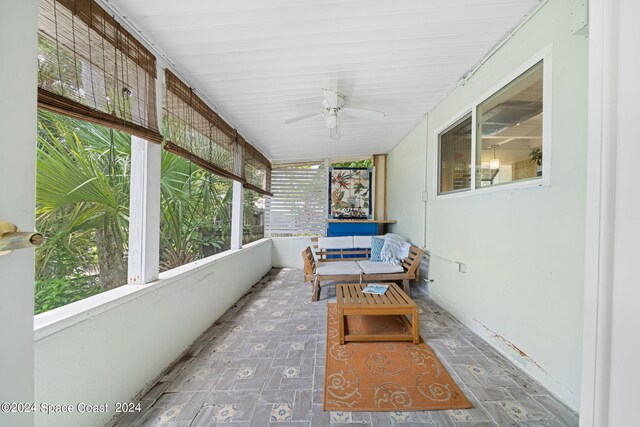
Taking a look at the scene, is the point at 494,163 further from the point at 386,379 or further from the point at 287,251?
the point at 287,251

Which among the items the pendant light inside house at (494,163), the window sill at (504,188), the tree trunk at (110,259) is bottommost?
the tree trunk at (110,259)

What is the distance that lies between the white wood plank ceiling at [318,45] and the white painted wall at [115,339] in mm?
1801

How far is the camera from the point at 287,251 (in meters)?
5.24

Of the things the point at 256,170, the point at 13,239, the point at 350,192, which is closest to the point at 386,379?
the point at 13,239

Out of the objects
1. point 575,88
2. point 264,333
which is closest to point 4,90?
point 264,333

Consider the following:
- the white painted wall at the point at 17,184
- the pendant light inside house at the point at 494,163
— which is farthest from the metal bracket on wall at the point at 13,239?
the pendant light inside house at the point at 494,163

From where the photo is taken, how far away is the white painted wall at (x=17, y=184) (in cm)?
65

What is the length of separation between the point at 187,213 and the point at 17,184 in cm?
197

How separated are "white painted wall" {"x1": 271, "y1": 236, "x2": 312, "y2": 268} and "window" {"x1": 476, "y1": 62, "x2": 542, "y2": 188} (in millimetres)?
3659

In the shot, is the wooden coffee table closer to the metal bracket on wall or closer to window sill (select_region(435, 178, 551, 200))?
window sill (select_region(435, 178, 551, 200))

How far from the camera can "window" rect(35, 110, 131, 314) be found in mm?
1384

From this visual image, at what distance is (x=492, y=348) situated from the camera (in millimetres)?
2078

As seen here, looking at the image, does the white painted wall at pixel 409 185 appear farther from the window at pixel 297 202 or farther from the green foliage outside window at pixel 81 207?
the green foliage outside window at pixel 81 207

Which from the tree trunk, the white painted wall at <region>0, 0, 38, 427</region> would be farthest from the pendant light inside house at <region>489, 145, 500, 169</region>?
the tree trunk
